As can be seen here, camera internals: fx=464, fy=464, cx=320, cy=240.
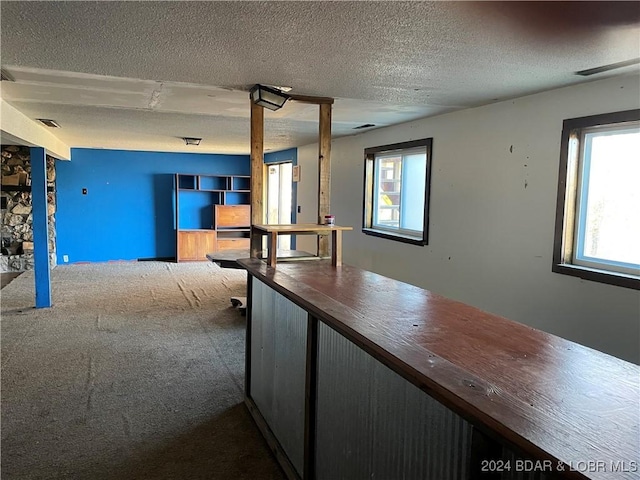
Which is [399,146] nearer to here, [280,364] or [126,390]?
[280,364]

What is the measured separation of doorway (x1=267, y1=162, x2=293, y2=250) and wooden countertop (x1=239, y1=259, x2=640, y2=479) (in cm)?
634

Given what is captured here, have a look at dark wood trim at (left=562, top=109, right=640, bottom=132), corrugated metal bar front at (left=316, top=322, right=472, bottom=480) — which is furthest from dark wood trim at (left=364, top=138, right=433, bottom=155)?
corrugated metal bar front at (left=316, top=322, right=472, bottom=480)

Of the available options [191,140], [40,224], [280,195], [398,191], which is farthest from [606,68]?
[280,195]

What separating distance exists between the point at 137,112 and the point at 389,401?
147 inches

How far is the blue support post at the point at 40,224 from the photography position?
5.00m

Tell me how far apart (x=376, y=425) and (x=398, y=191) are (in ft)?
12.8

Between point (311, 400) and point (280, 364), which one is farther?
point (280, 364)

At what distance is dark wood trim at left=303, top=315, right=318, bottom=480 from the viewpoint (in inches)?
76.8

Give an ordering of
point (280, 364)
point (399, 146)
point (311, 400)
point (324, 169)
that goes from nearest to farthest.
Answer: point (311, 400)
point (280, 364)
point (324, 169)
point (399, 146)

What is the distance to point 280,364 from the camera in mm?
2373

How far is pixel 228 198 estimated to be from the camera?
29.8 ft

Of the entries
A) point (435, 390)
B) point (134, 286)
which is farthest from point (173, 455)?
point (134, 286)

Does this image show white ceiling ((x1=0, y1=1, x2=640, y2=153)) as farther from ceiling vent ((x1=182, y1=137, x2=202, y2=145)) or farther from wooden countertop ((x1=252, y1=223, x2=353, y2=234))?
ceiling vent ((x1=182, y1=137, x2=202, y2=145))

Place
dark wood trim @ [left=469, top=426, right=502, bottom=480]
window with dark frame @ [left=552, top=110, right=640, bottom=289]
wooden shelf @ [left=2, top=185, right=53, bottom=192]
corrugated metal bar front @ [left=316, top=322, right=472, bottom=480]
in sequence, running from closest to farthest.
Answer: dark wood trim @ [left=469, top=426, right=502, bottom=480]
corrugated metal bar front @ [left=316, top=322, right=472, bottom=480]
window with dark frame @ [left=552, top=110, right=640, bottom=289]
wooden shelf @ [left=2, top=185, right=53, bottom=192]
